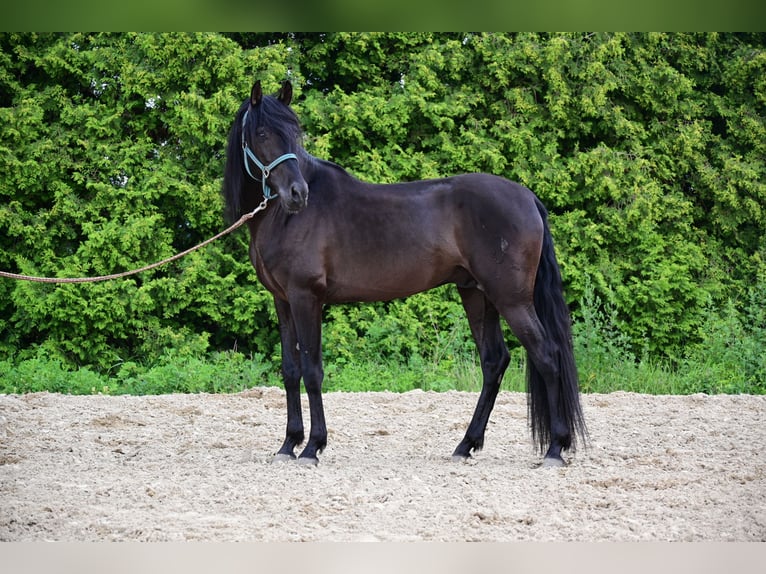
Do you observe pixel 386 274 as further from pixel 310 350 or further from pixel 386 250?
pixel 310 350

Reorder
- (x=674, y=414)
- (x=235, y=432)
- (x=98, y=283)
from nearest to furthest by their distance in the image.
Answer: (x=235, y=432) < (x=674, y=414) < (x=98, y=283)

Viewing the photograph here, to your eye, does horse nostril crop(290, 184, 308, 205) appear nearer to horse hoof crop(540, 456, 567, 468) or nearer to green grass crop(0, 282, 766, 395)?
horse hoof crop(540, 456, 567, 468)

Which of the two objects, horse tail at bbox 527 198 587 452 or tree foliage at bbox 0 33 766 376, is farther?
tree foliage at bbox 0 33 766 376

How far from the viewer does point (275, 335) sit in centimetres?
900

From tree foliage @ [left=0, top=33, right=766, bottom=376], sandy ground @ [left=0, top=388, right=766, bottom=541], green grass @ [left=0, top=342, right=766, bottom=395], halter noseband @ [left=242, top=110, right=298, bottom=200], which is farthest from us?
tree foliage @ [left=0, top=33, right=766, bottom=376]

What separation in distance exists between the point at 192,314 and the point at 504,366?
497 centimetres

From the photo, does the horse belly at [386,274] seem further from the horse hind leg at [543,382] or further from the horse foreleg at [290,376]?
the horse hind leg at [543,382]

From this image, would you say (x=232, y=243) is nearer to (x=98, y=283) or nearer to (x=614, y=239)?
(x=98, y=283)

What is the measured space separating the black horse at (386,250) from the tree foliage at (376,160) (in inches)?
145

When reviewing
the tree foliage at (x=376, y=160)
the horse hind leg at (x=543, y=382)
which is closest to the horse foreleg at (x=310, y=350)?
the horse hind leg at (x=543, y=382)

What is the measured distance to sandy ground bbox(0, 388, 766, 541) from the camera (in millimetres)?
3391

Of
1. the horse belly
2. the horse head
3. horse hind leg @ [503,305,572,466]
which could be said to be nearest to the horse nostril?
the horse head

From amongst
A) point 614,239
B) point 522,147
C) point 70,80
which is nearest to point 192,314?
point 70,80

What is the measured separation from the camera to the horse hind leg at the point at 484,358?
495 centimetres
